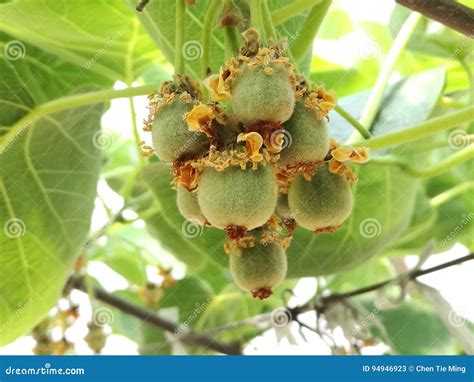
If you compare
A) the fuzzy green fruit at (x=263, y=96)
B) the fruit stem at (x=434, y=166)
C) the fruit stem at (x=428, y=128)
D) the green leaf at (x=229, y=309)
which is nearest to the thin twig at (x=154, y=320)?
the green leaf at (x=229, y=309)

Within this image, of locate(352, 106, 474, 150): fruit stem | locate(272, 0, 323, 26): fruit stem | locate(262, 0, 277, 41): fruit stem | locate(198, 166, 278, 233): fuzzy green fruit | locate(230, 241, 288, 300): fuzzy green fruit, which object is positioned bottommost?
locate(198, 166, 278, 233): fuzzy green fruit

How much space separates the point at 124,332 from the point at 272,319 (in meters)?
0.47

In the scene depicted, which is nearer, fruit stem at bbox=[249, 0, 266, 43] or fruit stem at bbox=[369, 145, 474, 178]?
fruit stem at bbox=[249, 0, 266, 43]

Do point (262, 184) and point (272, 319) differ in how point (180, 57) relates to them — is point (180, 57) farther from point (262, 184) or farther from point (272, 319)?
point (272, 319)

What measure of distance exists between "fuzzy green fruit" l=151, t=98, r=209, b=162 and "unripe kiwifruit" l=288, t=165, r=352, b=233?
0.43ft

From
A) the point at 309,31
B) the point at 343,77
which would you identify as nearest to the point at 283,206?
the point at 309,31

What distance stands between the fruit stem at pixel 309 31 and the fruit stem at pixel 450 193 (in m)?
0.86

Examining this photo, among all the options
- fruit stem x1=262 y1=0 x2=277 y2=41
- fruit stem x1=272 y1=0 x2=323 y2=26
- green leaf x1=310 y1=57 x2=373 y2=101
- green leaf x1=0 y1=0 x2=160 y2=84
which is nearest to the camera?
fruit stem x1=262 y1=0 x2=277 y2=41

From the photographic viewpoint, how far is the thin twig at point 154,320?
167cm

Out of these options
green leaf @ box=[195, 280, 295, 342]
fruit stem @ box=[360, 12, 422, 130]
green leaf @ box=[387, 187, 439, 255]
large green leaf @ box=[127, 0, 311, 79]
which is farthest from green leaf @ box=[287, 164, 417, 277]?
green leaf @ box=[195, 280, 295, 342]

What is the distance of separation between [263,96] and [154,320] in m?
1.11

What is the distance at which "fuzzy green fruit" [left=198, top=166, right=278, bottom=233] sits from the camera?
717 mm

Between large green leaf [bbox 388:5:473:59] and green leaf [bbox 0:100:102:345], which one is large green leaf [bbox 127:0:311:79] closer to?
green leaf [bbox 0:100:102:345]

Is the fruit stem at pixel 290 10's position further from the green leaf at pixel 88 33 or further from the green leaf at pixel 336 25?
the green leaf at pixel 336 25
